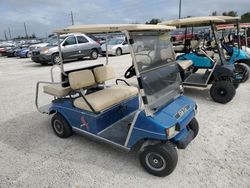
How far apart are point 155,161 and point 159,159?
66mm

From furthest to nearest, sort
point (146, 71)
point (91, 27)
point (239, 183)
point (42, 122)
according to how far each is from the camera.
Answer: point (42, 122) < point (91, 27) < point (146, 71) < point (239, 183)

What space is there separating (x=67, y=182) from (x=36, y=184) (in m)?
0.36

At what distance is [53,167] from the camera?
2979 millimetres

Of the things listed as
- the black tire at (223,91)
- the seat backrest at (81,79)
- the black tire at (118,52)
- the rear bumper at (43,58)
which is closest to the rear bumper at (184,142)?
the seat backrest at (81,79)

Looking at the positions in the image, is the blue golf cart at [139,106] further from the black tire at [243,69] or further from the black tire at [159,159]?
the black tire at [243,69]

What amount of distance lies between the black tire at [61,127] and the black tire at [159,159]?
1.39 metres

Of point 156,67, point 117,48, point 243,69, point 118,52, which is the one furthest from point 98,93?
point 118,52

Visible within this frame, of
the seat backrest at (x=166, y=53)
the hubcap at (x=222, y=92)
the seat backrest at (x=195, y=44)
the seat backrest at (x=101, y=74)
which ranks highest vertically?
the seat backrest at (x=166, y=53)

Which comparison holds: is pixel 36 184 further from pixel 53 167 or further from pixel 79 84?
pixel 79 84

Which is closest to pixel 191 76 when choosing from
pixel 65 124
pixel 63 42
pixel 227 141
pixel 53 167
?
pixel 227 141

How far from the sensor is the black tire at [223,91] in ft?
16.0

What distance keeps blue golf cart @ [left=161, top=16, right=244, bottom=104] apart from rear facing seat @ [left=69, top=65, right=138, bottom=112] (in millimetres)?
1742

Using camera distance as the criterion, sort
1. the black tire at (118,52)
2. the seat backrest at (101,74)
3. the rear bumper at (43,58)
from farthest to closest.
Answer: the black tire at (118,52) → the rear bumper at (43,58) → the seat backrest at (101,74)

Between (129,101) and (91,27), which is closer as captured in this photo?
(91,27)
